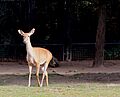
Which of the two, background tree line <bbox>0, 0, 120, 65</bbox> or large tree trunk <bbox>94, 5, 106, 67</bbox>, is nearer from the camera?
large tree trunk <bbox>94, 5, 106, 67</bbox>

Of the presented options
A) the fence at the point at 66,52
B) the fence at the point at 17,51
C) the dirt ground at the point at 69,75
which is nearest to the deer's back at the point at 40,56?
the dirt ground at the point at 69,75

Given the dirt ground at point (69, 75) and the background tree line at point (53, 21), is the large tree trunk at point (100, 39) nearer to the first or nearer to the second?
the dirt ground at point (69, 75)

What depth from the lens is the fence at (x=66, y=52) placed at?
25281 mm

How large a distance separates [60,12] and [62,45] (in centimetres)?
207

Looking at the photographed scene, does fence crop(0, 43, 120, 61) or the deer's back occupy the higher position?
the deer's back

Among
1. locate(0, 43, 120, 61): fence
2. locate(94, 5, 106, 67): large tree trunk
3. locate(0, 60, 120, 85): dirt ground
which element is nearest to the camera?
locate(0, 60, 120, 85): dirt ground

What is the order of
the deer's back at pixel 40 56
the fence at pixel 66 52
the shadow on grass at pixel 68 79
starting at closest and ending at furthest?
the deer's back at pixel 40 56, the shadow on grass at pixel 68 79, the fence at pixel 66 52

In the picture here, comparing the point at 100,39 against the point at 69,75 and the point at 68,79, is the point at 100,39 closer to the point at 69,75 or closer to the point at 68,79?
the point at 69,75

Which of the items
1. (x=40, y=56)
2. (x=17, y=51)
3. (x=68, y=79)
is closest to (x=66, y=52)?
(x=17, y=51)

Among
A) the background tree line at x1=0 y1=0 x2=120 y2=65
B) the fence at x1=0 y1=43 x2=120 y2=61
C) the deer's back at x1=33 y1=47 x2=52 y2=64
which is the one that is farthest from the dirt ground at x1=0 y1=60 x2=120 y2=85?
the background tree line at x1=0 y1=0 x2=120 y2=65

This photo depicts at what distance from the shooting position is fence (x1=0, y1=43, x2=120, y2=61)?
995 inches

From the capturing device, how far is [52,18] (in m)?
26.4

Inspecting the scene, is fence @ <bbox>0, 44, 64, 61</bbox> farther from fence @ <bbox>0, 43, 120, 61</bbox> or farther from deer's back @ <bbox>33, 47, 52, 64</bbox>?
deer's back @ <bbox>33, 47, 52, 64</bbox>

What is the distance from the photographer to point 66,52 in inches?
995
